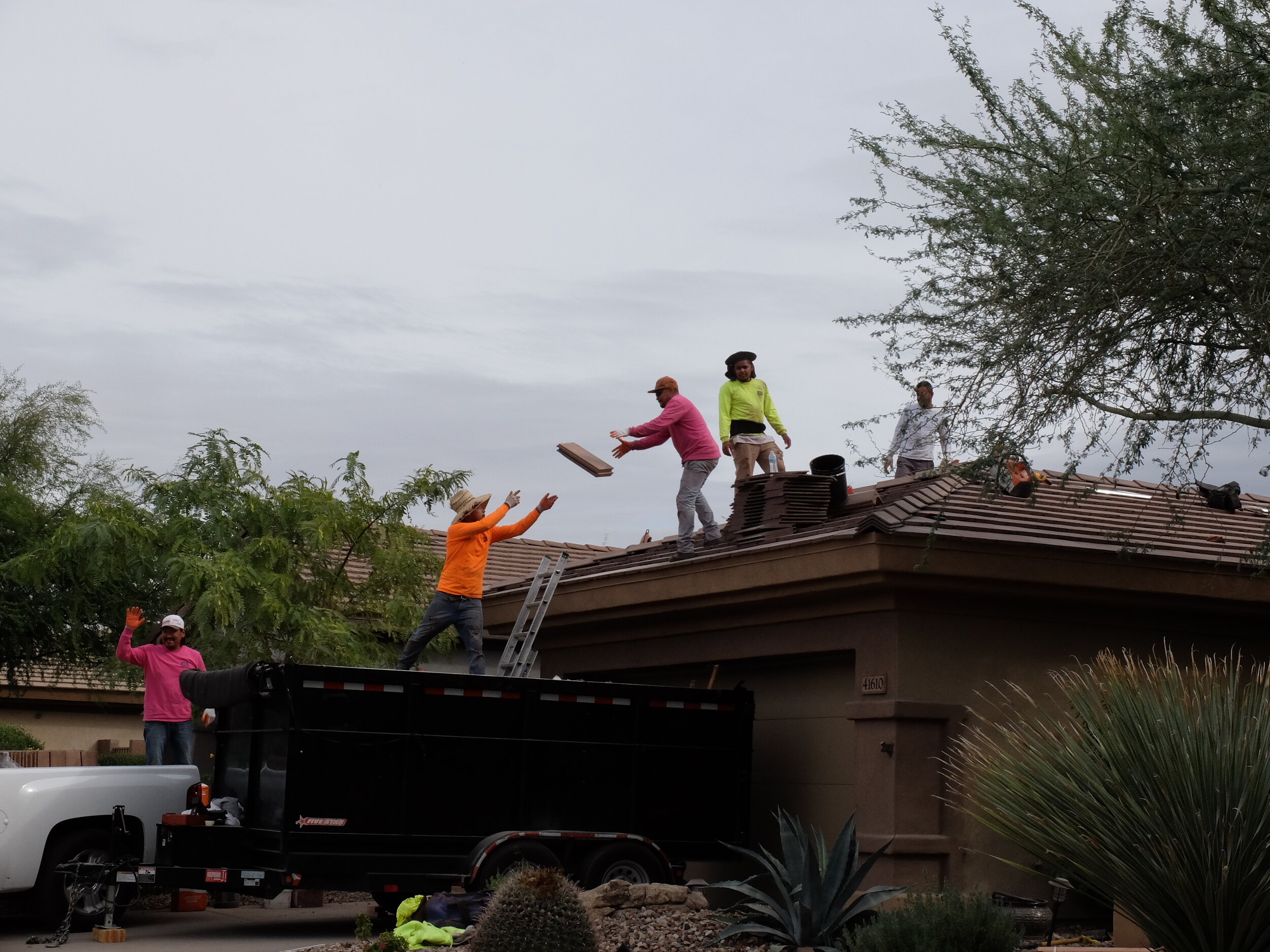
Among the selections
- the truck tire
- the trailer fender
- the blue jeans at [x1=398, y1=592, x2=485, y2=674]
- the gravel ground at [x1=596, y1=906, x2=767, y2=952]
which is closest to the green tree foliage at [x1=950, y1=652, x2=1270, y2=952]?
the gravel ground at [x1=596, y1=906, x2=767, y2=952]

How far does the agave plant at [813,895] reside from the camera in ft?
32.7

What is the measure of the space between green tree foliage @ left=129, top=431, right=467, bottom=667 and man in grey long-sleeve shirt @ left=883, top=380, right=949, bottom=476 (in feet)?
17.4

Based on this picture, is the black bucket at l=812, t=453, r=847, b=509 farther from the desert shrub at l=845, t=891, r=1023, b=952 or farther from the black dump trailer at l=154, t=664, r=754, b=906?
the desert shrub at l=845, t=891, r=1023, b=952

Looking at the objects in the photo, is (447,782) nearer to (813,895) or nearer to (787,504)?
(813,895)

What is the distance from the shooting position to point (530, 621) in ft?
50.8

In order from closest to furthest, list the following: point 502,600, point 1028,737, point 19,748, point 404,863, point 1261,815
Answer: point 1261,815 → point 1028,737 → point 404,863 → point 502,600 → point 19,748

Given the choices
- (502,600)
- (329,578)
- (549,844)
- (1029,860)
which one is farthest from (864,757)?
(329,578)

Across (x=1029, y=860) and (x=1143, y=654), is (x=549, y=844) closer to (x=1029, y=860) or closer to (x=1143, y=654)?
(x=1029, y=860)

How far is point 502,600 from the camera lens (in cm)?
1681

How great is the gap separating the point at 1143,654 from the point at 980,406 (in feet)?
9.70

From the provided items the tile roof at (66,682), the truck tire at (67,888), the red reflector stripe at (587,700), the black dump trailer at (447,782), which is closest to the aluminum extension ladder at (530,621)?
the red reflector stripe at (587,700)

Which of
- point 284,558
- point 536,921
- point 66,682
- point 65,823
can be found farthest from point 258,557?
point 66,682

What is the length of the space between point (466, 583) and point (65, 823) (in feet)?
12.7

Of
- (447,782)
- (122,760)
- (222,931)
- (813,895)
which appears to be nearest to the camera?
(813,895)
